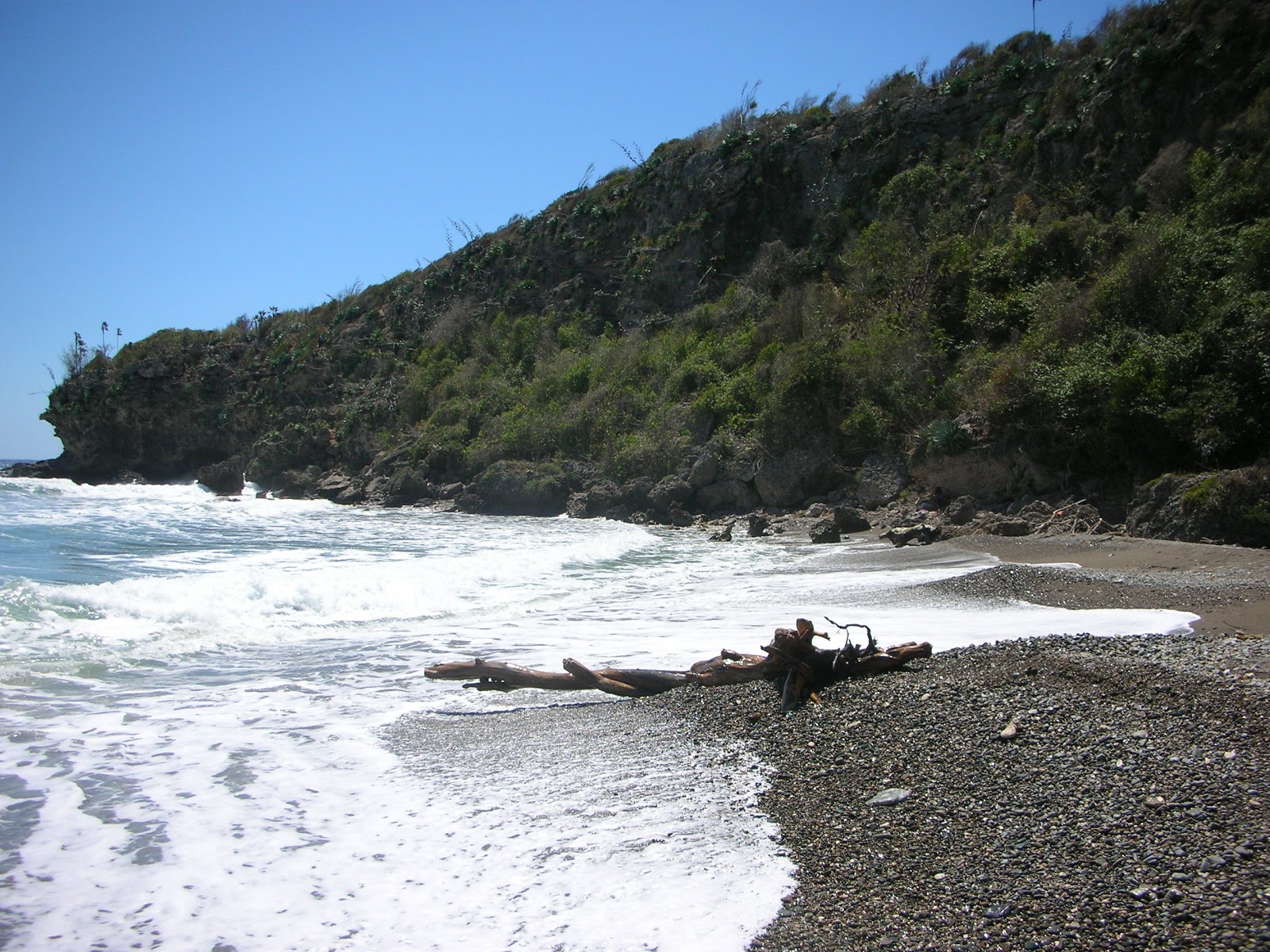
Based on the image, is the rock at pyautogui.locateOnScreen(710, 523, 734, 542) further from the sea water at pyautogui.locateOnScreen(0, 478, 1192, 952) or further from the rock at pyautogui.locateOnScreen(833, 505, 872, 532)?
the sea water at pyautogui.locateOnScreen(0, 478, 1192, 952)

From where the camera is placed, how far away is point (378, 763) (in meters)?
6.02

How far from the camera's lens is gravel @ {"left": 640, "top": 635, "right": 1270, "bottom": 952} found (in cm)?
335

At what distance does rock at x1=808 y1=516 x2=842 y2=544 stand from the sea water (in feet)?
14.3

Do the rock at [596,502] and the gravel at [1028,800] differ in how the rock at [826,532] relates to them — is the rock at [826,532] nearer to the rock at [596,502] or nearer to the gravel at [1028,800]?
the rock at [596,502]

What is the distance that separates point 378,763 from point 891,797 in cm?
350

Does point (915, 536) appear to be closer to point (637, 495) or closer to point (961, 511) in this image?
point (961, 511)

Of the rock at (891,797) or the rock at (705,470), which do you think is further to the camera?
the rock at (705,470)

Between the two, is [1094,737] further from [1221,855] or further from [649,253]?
[649,253]

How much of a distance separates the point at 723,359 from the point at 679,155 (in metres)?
16.8

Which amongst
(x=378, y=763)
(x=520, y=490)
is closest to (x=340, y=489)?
(x=520, y=490)

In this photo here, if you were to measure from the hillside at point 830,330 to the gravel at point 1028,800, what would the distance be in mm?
9516

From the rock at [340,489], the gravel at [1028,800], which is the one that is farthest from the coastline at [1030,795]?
the rock at [340,489]

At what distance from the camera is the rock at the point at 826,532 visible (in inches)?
739

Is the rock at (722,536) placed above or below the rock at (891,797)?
above
